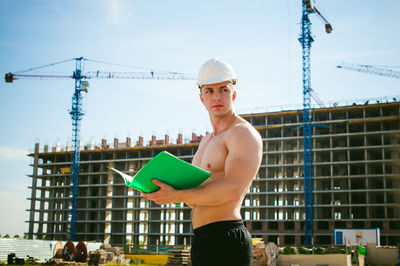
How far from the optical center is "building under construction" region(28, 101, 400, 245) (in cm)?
8650

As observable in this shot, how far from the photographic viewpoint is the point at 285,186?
305 ft

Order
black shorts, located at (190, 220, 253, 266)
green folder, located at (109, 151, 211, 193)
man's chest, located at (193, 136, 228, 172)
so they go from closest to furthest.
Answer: green folder, located at (109, 151, 211, 193)
black shorts, located at (190, 220, 253, 266)
man's chest, located at (193, 136, 228, 172)

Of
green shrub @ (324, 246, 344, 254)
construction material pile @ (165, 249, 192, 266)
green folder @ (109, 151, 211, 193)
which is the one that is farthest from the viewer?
construction material pile @ (165, 249, 192, 266)

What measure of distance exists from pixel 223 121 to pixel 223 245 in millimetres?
855

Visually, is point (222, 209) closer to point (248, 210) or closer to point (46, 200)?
point (248, 210)

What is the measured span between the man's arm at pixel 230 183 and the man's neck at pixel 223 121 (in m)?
0.33

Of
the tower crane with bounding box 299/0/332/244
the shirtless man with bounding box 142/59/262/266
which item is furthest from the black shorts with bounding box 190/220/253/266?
the tower crane with bounding box 299/0/332/244

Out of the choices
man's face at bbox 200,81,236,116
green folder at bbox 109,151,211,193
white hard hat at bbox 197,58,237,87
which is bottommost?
green folder at bbox 109,151,211,193

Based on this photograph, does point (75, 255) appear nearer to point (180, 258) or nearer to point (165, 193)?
point (180, 258)

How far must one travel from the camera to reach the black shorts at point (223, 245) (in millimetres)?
2961

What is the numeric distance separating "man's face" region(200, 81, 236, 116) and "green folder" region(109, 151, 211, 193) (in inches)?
23.6

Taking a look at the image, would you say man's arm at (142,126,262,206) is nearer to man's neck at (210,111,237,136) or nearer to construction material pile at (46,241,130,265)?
man's neck at (210,111,237,136)

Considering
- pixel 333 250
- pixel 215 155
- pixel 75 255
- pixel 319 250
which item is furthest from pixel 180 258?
pixel 215 155

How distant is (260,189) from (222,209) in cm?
9363
